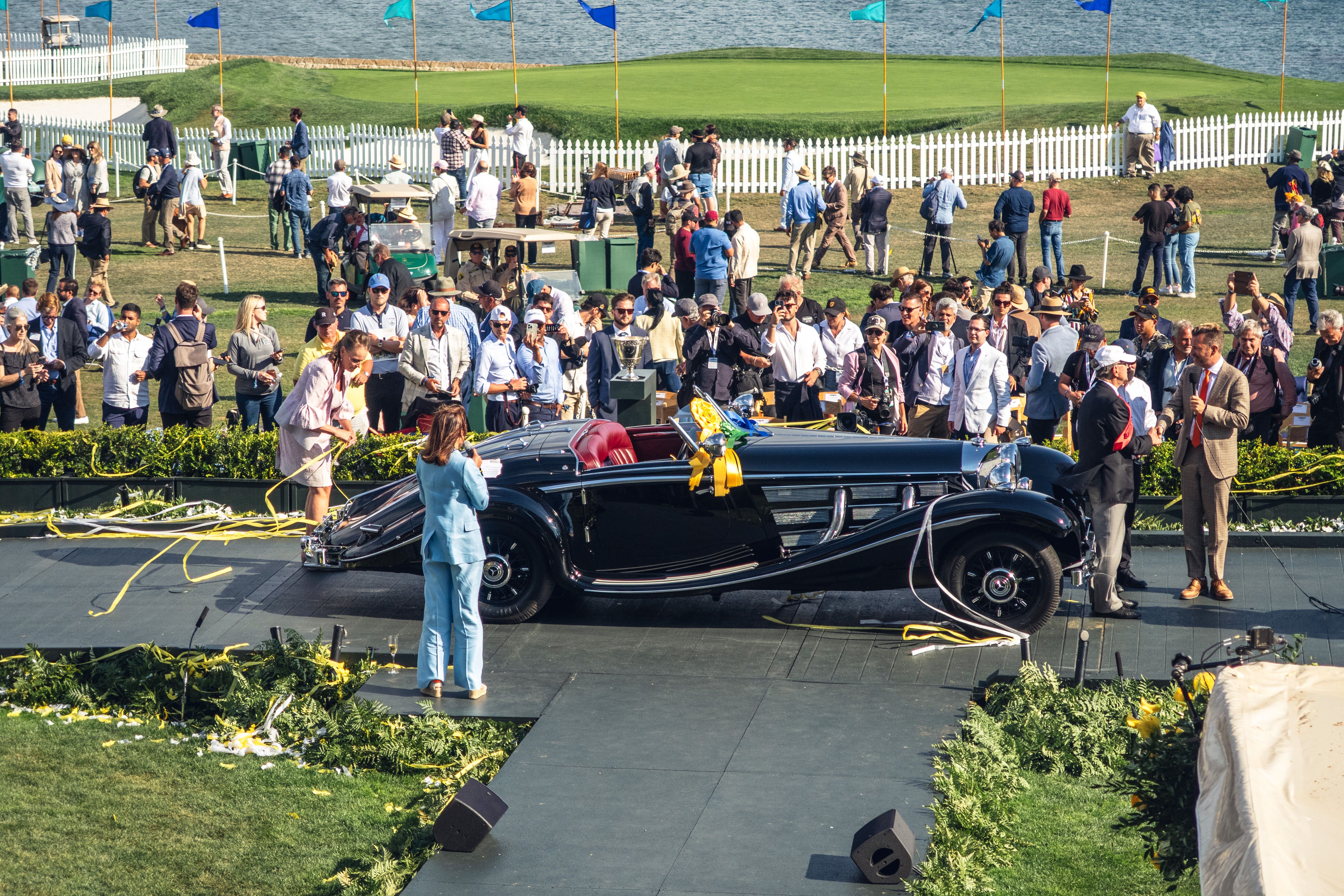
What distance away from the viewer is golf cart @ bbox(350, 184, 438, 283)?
21125 mm

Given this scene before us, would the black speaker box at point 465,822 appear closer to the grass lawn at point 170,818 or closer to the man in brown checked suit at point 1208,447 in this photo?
the grass lawn at point 170,818

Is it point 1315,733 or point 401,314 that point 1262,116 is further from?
point 1315,733

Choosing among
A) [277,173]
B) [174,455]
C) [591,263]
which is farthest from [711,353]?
[277,173]

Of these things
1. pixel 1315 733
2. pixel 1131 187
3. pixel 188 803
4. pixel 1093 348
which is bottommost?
pixel 188 803

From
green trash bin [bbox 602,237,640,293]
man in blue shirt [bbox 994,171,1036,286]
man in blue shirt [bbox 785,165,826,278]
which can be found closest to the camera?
green trash bin [bbox 602,237,640,293]

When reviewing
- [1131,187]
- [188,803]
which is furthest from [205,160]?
[188,803]

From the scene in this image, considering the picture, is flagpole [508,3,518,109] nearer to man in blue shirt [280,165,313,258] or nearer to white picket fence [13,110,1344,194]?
Result: white picket fence [13,110,1344,194]

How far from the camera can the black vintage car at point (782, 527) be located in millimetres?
9336

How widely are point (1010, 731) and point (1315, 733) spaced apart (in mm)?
3415

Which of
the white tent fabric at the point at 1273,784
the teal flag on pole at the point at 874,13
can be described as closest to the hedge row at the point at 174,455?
the white tent fabric at the point at 1273,784

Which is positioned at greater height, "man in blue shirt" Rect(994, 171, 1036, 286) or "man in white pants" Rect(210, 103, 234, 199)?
"man in white pants" Rect(210, 103, 234, 199)

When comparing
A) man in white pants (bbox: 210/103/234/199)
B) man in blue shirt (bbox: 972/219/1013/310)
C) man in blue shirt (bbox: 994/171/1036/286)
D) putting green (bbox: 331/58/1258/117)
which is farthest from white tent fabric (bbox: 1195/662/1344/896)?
putting green (bbox: 331/58/1258/117)

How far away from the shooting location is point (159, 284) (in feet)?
74.6

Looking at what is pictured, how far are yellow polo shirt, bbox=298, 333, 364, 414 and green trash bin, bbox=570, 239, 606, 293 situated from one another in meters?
8.02
